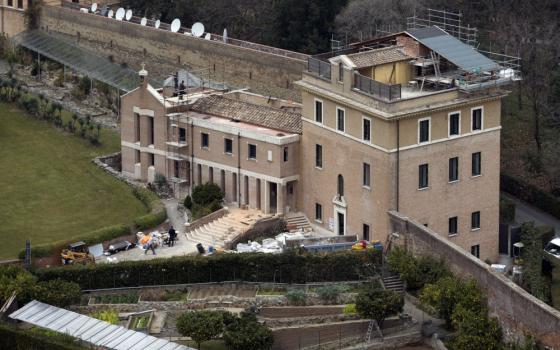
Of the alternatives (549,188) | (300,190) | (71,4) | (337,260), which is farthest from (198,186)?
(71,4)

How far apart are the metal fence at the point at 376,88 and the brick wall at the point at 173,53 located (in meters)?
22.7

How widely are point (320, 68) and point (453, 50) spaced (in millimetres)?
6597

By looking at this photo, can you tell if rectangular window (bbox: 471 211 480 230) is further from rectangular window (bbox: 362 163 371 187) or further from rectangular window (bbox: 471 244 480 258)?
rectangular window (bbox: 362 163 371 187)

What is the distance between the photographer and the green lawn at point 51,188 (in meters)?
95.4

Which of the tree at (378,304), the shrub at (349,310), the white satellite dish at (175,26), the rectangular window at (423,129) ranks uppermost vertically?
the white satellite dish at (175,26)

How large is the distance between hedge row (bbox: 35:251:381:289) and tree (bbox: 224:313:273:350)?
679 centimetres

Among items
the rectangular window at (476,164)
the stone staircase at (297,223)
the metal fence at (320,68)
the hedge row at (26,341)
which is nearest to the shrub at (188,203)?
the stone staircase at (297,223)

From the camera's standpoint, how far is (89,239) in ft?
298

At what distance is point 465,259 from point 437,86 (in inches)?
395

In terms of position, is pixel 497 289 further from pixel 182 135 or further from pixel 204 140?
pixel 182 135

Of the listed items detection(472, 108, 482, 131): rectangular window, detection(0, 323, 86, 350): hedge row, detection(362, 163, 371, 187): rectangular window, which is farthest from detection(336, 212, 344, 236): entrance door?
detection(0, 323, 86, 350): hedge row

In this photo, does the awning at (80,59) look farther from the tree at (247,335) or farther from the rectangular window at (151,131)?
the tree at (247,335)

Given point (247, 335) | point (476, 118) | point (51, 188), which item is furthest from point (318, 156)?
point (51, 188)

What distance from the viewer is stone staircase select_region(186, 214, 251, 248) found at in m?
91.5
